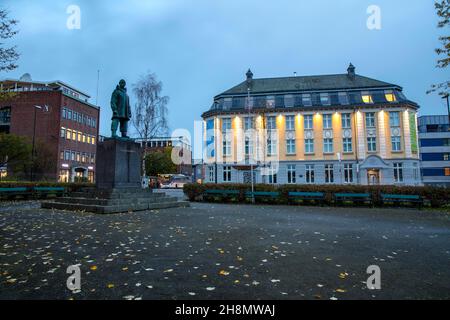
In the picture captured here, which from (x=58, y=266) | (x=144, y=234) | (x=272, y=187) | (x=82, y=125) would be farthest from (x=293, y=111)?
(x=82, y=125)

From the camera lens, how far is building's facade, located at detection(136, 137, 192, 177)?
101 meters

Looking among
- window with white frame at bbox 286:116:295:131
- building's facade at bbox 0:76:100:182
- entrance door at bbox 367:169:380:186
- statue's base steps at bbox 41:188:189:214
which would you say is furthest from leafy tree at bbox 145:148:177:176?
statue's base steps at bbox 41:188:189:214

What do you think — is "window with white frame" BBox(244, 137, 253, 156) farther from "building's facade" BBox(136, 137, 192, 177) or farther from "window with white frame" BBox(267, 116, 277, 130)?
"building's facade" BBox(136, 137, 192, 177)

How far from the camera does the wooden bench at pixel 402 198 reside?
16.2m

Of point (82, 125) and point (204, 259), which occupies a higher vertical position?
point (82, 125)

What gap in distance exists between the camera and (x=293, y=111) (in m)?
40.5

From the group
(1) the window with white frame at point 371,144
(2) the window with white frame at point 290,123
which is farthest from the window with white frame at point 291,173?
(1) the window with white frame at point 371,144

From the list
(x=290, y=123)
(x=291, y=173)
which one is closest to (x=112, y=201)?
(x=291, y=173)

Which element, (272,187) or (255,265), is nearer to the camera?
(255,265)

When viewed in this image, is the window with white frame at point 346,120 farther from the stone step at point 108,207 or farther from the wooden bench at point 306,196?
the stone step at point 108,207

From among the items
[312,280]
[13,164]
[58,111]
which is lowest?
[312,280]

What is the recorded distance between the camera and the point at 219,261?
Answer: 5.04 metres

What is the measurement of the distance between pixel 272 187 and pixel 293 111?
79.8ft

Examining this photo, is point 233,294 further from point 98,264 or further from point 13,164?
point 13,164
